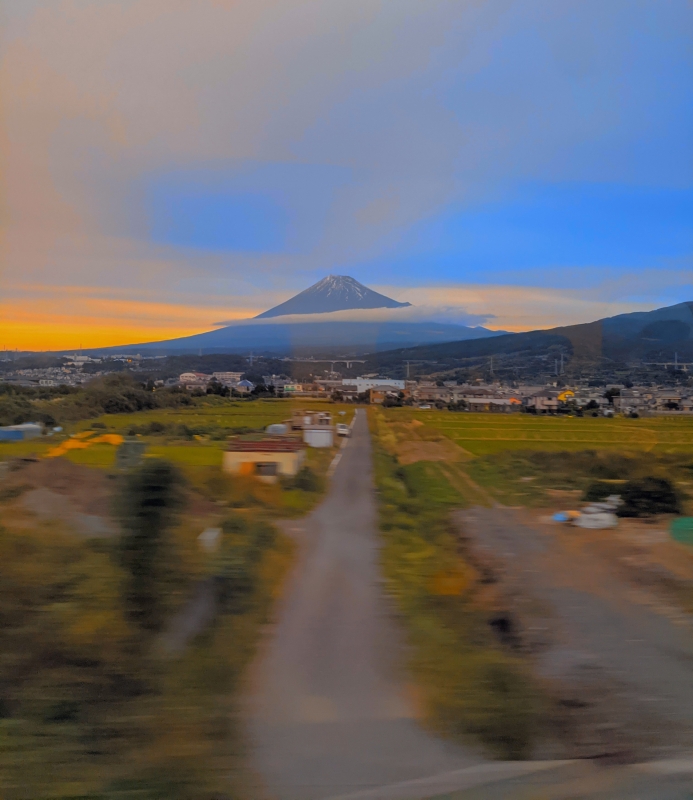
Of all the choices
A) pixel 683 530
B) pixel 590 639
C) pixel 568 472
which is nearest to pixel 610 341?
pixel 568 472

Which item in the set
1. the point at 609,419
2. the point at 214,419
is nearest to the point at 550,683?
the point at 214,419

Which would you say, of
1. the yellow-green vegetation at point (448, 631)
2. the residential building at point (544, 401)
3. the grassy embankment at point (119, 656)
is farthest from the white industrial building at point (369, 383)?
the grassy embankment at point (119, 656)

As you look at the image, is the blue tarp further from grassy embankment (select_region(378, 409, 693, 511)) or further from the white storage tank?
grassy embankment (select_region(378, 409, 693, 511))

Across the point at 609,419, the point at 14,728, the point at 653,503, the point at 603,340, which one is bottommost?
the point at 14,728

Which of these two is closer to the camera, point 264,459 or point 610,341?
point 264,459

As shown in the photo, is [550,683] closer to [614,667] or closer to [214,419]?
[614,667]

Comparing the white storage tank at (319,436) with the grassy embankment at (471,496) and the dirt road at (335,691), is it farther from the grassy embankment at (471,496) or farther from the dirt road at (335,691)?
the dirt road at (335,691)

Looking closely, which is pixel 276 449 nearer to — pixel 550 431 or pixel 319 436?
pixel 319 436
